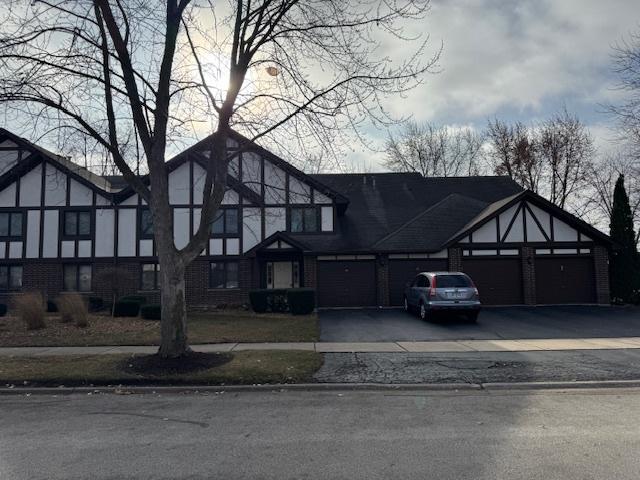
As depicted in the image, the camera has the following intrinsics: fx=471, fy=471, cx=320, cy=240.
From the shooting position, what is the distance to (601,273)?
69.4ft

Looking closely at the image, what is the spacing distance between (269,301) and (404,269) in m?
6.48

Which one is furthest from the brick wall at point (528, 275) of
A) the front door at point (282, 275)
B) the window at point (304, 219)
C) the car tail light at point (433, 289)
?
the front door at point (282, 275)

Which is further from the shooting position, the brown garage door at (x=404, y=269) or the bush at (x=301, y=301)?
the brown garage door at (x=404, y=269)

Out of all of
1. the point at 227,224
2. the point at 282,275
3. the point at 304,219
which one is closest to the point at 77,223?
the point at 227,224

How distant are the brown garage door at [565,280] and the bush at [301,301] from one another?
10.5 meters

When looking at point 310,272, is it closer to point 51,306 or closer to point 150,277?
point 150,277

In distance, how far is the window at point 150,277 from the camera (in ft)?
72.6

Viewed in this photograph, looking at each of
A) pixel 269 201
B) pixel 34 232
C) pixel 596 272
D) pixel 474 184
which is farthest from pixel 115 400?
pixel 474 184

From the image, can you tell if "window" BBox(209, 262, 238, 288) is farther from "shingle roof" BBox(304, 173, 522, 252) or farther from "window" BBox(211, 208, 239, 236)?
"shingle roof" BBox(304, 173, 522, 252)

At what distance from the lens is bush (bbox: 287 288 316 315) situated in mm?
18344

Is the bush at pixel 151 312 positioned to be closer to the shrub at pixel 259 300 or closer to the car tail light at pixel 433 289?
the shrub at pixel 259 300

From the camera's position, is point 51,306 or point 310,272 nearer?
point 51,306

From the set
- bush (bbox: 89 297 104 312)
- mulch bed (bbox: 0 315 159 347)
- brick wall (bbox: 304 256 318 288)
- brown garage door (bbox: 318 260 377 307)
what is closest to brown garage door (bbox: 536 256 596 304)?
brown garage door (bbox: 318 260 377 307)

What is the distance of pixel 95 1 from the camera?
9.27 metres
